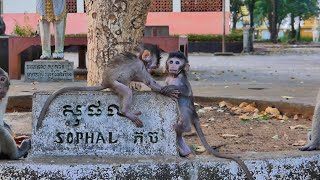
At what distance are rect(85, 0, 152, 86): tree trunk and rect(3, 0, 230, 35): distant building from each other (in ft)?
83.6

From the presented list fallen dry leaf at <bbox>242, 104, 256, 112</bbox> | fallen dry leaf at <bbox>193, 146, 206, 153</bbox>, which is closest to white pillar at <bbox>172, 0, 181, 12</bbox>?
fallen dry leaf at <bbox>242, 104, 256, 112</bbox>

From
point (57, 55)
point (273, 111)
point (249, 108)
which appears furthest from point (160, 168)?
point (57, 55)

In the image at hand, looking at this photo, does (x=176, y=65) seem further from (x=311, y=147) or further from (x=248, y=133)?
(x=248, y=133)

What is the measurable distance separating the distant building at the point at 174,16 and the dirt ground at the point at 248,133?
24.3m

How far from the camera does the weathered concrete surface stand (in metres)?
4.44

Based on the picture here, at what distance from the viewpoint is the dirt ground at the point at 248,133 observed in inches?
243

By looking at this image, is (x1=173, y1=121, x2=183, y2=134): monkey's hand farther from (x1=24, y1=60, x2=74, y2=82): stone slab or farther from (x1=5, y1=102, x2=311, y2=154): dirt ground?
(x1=24, y1=60, x2=74, y2=82): stone slab

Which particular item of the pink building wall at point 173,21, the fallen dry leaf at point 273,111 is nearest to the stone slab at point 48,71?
the fallen dry leaf at point 273,111

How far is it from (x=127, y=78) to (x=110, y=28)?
2.06 meters

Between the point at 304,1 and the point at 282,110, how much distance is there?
44.7 m

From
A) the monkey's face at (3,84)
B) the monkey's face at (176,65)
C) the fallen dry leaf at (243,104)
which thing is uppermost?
the monkey's face at (176,65)

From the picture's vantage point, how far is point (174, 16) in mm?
32812

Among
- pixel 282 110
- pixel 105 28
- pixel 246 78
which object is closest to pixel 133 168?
pixel 105 28

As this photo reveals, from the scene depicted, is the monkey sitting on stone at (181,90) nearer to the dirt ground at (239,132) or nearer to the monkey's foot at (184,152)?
the monkey's foot at (184,152)
